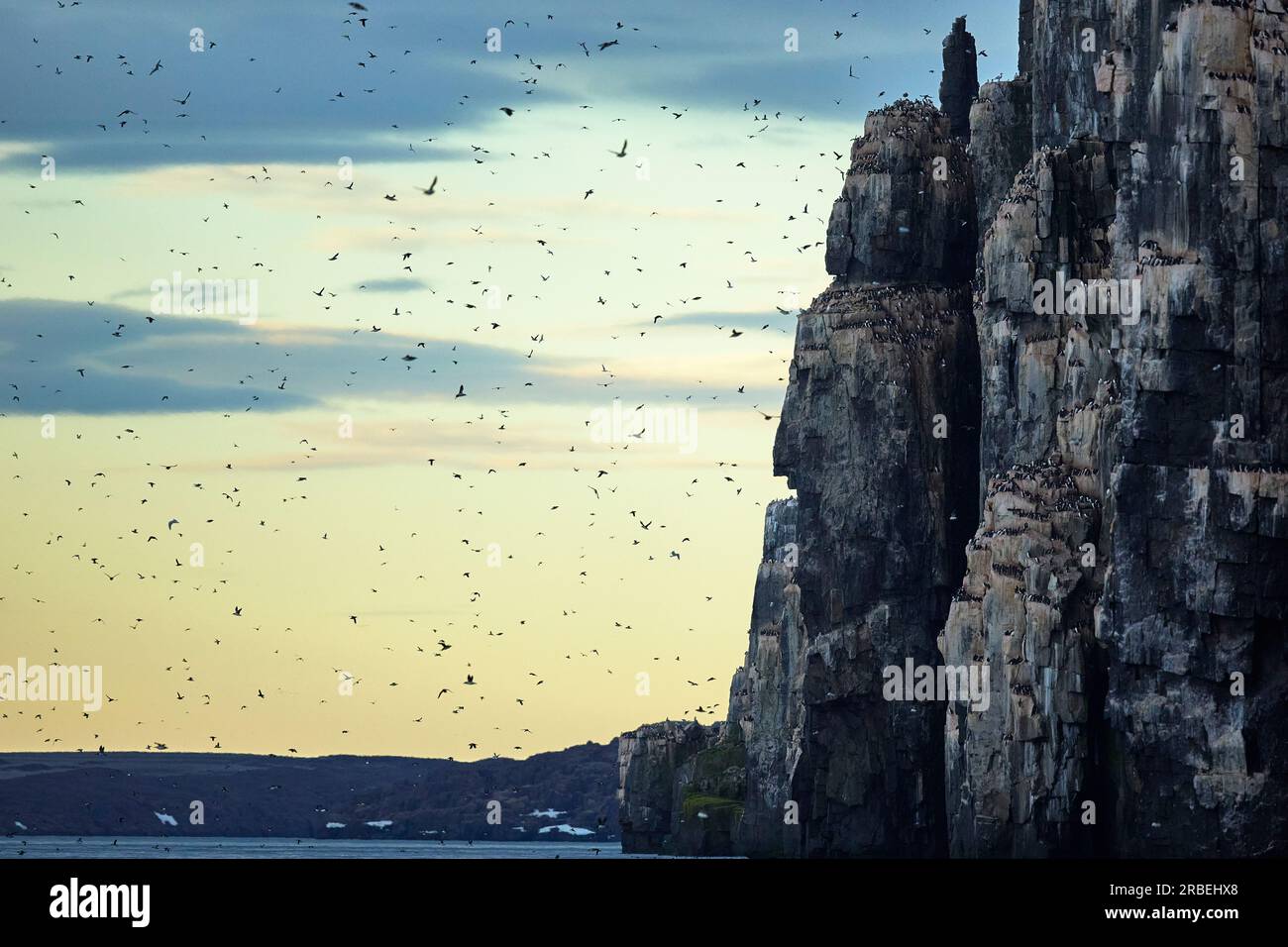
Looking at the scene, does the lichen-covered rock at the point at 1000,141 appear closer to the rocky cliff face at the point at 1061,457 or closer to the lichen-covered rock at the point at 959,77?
the rocky cliff face at the point at 1061,457

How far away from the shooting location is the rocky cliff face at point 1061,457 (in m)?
116

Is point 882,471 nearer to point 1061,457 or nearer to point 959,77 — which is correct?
point 1061,457

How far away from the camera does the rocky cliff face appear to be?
116 meters

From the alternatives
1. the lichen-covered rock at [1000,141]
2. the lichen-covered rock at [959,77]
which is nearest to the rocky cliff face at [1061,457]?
the lichen-covered rock at [1000,141]

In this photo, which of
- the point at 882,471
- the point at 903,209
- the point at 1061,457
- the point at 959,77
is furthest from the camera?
the point at 959,77

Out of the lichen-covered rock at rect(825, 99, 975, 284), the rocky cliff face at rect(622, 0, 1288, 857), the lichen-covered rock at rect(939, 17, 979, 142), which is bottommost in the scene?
the rocky cliff face at rect(622, 0, 1288, 857)

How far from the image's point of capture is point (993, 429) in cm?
14638

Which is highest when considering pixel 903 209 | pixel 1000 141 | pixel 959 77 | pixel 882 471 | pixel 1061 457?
pixel 959 77

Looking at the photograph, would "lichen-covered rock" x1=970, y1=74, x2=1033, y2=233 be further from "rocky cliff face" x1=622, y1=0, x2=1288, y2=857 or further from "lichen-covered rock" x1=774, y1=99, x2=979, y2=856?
"lichen-covered rock" x1=774, y1=99, x2=979, y2=856

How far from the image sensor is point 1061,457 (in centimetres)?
13562

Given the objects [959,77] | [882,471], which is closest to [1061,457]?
[882,471]

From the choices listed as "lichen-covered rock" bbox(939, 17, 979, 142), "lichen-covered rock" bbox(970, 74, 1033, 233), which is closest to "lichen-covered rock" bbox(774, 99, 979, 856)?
"lichen-covered rock" bbox(970, 74, 1033, 233)

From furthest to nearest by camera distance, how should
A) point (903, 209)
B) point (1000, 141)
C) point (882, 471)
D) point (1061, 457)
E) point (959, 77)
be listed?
point (959, 77) → point (903, 209) → point (1000, 141) → point (882, 471) → point (1061, 457)
